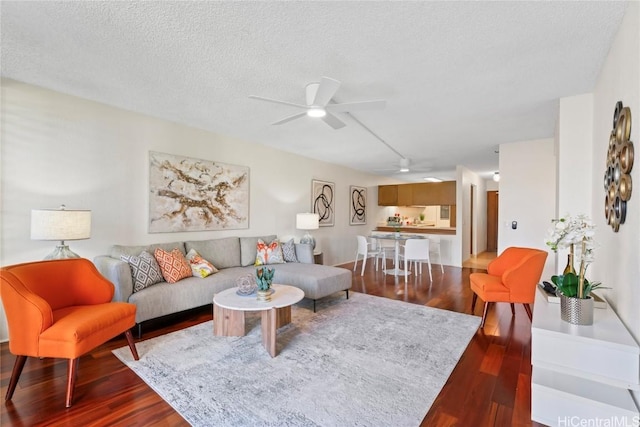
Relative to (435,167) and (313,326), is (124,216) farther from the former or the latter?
(435,167)

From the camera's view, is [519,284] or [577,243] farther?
[519,284]

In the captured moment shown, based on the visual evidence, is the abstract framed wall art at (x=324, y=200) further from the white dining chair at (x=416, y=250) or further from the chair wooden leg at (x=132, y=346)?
the chair wooden leg at (x=132, y=346)

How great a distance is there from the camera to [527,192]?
4574mm

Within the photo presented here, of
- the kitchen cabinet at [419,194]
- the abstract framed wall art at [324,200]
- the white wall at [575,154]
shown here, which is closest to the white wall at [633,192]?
the white wall at [575,154]

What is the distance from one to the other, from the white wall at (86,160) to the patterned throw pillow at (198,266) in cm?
50

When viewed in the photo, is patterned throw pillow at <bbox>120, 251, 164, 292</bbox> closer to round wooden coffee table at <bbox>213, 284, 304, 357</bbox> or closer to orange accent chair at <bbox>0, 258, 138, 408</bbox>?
orange accent chair at <bbox>0, 258, 138, 408</bbox>

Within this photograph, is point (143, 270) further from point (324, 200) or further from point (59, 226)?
point (324, 200)

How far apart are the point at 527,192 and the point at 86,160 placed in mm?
6032

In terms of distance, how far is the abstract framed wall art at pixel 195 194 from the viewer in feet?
12.3

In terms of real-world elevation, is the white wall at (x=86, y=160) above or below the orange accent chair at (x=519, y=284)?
above

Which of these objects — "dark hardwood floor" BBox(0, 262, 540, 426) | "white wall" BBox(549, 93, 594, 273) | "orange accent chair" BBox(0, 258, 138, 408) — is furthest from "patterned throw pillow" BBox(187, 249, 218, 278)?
"white wall" BBox(549, 93, 594, 273)

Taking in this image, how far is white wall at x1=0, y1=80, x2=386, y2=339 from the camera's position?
270 centimetres

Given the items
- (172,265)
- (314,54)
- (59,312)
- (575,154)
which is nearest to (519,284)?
(575,154)

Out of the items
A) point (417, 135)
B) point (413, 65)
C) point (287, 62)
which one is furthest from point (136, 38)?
point (417, 135)
